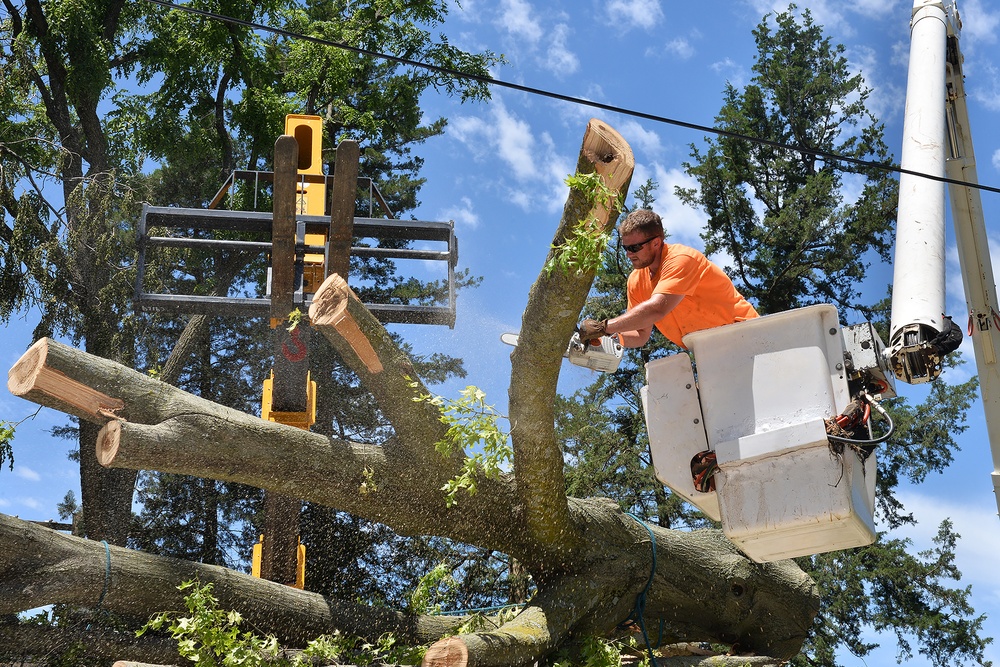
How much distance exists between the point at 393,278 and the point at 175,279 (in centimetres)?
378

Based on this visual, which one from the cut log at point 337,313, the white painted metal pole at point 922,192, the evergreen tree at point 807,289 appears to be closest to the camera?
the white painted metal pole at point 922,192

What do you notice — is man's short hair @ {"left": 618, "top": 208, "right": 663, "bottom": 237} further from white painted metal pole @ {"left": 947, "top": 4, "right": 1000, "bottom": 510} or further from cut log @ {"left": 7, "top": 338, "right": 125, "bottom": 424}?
white painted metal pole @ {"left": 947, "top": 4, "right": 1000, "bottom": 510}

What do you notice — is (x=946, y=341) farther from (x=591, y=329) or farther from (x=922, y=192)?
(x=591, y=329)

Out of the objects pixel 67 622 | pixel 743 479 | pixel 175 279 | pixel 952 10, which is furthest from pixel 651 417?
pixel 175 279

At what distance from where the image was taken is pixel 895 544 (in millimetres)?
15312

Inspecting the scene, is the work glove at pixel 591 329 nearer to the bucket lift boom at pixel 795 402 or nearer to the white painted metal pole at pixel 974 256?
the bucket lift boom at pixel 795 402

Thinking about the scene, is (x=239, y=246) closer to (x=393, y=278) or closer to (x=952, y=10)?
(x=952, y=10)

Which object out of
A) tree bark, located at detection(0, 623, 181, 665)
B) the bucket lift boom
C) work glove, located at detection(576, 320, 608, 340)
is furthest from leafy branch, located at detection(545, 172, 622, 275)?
tree bark, located at detection(0, 623, 181, 665)

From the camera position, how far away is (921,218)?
539cm

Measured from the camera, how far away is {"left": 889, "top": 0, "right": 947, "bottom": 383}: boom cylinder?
4.86 metres

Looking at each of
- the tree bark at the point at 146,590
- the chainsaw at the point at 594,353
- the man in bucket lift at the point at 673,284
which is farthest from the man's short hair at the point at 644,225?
the tree bark at the point at 146,590

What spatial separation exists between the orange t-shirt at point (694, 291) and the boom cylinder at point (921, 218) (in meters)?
0.77

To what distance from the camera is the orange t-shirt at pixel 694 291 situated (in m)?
5.33

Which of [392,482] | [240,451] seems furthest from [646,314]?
[240,451]
